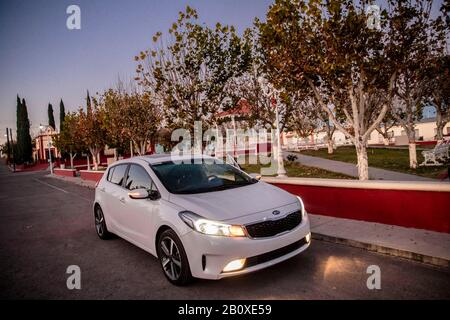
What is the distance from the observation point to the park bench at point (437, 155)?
53.4 feet

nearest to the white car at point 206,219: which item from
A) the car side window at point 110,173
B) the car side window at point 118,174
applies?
the car side window at point 118,174

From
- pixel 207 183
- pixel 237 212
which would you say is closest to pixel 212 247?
pixel 237 212

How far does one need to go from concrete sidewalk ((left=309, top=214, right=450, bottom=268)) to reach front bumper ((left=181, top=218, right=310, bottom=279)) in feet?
6.75

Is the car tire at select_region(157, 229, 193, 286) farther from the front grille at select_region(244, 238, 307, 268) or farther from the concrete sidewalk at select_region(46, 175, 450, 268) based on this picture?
the concrete sidewalk at select_region(46, 175, 450, 268)

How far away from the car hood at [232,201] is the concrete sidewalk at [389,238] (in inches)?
69.1

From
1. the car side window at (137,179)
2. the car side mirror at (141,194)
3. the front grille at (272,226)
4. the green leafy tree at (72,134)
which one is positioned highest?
the green leafy tree at (72,134)

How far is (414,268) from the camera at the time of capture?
4289 millimetres

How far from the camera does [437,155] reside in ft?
55.1

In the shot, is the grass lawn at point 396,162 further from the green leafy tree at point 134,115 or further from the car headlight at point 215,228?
the green leafy tree at point 134,115

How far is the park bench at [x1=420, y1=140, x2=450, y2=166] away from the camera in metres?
16.3

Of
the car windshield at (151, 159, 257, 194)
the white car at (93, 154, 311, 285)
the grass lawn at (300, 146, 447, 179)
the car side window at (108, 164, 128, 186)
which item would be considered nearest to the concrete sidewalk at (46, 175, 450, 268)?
the white car at (93, 154, 311, 285)

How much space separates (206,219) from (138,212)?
1.54m

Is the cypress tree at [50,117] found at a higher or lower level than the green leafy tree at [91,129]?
higher
